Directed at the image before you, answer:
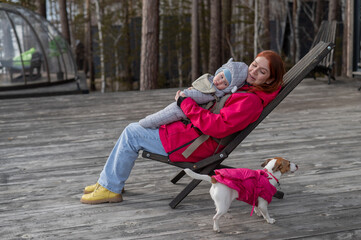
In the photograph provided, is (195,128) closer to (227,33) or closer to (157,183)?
(157,183)

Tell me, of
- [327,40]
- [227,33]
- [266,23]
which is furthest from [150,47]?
[227,33]

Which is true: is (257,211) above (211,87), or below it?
below

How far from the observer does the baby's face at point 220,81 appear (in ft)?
8.27

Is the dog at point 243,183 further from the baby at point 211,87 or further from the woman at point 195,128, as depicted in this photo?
the baby at point 211,87

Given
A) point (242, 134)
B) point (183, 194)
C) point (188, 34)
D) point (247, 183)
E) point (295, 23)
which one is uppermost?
point (295, 23)

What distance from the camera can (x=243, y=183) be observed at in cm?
230

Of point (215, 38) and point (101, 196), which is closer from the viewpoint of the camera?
point (101, 196)

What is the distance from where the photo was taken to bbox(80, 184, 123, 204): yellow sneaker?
9.06 ft

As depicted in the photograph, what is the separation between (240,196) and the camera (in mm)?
2301

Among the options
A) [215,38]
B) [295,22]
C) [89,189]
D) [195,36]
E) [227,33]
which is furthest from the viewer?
[227,33]

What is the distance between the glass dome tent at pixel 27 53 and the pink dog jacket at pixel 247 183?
7651 mm

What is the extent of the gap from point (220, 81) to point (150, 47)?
777 cm

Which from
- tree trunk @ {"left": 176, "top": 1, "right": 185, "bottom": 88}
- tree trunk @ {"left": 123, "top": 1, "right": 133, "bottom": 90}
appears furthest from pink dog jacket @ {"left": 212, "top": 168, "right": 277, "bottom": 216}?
tree trunk @ {"left": 123, "top": 1, "right": 133, "bottom": 90}

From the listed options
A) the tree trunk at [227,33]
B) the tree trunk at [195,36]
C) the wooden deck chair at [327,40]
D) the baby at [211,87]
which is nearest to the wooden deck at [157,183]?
the baby at [211,87]
